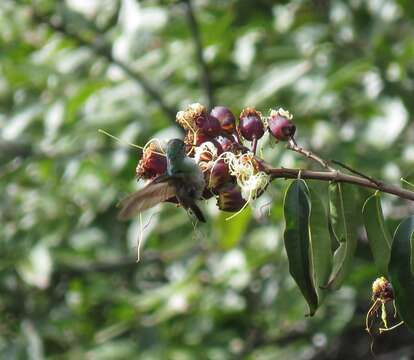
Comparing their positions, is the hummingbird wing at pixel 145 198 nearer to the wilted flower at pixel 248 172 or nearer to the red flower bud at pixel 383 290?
the wilted flower at pixel 248 172

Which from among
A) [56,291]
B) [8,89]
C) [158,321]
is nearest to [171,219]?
[158,321]

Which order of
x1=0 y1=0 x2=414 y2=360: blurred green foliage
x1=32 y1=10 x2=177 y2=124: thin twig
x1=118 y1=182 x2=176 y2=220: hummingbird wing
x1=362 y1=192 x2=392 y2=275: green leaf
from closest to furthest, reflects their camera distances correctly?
x1=118 y1=182 x2=176 y2=220: hummingbird wing
x1=362 y1=192 x2=392 y2=275: green leaf
x1=0 y1=0 x2=414 y2=360: blurred green foliage
x1=32 y1=10 x2=177 y2=124: thin twig

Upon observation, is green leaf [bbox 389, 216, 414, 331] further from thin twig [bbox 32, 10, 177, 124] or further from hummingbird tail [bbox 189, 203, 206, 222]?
thin twig [bbox 32, 10, 177, 124]

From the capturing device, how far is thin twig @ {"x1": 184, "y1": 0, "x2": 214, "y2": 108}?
328 cm

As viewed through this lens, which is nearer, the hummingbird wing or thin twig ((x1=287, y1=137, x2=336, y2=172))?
the hummingbird wing

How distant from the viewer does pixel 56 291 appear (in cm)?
412

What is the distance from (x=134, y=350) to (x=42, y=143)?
2.92 feet

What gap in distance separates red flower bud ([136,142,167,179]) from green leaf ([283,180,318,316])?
188 mm

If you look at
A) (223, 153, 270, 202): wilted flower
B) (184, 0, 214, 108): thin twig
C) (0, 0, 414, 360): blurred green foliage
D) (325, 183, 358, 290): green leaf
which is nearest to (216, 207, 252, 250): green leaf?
(0, 0, 414, 360): blurred green foliage

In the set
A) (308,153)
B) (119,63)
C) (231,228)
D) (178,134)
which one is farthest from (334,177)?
(119,63)

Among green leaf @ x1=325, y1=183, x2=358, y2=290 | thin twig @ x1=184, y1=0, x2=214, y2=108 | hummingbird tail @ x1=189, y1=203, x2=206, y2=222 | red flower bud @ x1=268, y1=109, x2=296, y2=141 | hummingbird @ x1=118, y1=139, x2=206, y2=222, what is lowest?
thin twig @ x1=184, y1=0, x2=214, y2=108

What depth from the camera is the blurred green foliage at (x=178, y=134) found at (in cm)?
321

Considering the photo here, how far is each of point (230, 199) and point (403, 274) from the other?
26 centimetres

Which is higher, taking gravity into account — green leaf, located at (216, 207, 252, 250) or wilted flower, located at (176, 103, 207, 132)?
wilted flower, located at (176, 103, 207, 132)
